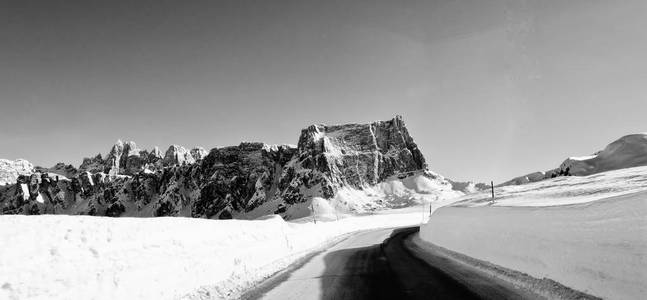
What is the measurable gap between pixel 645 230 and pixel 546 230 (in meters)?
→ 3.22

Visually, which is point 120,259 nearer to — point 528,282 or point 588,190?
point 528,282

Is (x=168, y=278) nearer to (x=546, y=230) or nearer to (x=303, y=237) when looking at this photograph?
(x=546, y=230)

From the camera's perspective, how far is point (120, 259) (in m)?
8.75

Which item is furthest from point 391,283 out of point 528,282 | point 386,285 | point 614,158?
point 614,158

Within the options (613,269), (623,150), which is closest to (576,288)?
(613,269)

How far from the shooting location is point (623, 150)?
498 feet

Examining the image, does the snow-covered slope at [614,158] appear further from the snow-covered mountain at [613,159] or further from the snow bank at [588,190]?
the snow bank at [588,190]

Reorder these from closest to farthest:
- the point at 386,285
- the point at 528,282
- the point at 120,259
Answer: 1. the point at 120,259
2. the point at 528,282
3. the point at 386,285

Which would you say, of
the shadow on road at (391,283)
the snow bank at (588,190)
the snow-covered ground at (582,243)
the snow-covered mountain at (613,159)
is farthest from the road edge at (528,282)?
the snow-covered mountain at (613,159)

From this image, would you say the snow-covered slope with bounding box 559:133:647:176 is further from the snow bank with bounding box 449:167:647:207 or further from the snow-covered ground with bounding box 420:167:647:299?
the snow-covered ground with bounding box 420:167:647:299

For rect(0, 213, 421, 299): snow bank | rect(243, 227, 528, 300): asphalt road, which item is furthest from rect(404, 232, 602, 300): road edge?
rect(0, 213, 421, 299): snow bank

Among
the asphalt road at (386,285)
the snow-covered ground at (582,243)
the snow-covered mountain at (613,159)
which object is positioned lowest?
the asphalt road at (386,285)

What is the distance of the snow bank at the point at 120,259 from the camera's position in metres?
7.09

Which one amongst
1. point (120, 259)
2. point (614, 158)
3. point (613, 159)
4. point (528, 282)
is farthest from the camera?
point (614, 158)
